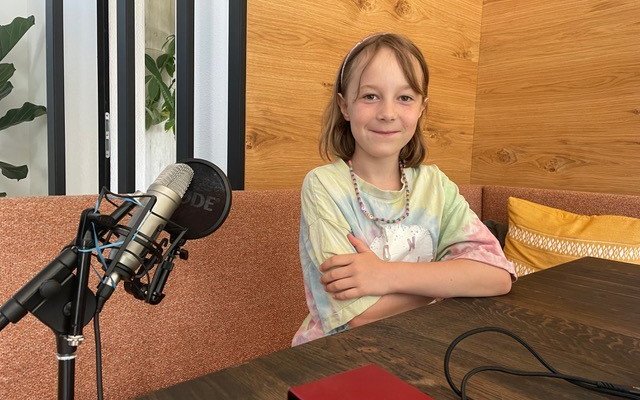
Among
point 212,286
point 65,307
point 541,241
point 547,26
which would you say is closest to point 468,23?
point 547,26

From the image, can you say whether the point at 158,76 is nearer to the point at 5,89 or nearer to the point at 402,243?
the point at 5,89

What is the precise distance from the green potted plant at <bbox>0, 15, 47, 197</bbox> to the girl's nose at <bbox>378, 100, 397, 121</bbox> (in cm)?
192

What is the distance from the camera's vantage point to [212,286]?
1.16 metres

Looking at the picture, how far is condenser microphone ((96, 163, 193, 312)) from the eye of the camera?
443 mm

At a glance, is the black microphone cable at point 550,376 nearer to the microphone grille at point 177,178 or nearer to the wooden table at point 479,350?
the wooden table at point 479,350

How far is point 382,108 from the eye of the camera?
0.95m

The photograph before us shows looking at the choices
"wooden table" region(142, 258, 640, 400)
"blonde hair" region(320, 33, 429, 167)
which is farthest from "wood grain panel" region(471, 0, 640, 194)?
"wooden table" region(142, 258, 640, 400)

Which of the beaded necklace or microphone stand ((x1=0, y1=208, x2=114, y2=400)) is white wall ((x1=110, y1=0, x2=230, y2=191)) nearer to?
the beaded necklace

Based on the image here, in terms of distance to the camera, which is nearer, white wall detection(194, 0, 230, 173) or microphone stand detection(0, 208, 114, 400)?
microphone stand detection(0, 208, 114, 400)

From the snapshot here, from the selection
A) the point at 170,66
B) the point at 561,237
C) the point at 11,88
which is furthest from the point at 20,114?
the point at 561,237

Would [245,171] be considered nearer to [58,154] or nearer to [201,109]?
[201,109]

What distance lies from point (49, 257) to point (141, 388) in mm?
336

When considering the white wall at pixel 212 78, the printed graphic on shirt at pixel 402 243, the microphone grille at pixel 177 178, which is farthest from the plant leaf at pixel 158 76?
the microphone grille at pixel 177 178

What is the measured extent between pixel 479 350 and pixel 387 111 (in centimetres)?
51
